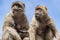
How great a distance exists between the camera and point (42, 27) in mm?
12141

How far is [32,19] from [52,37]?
1033 mm

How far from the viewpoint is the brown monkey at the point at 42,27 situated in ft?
39.3

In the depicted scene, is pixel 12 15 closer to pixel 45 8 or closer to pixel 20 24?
pixel 20 24

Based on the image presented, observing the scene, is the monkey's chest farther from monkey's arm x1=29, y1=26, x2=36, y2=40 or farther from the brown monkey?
monkey's arm x1=29, y1=26, x2=36, y2=40

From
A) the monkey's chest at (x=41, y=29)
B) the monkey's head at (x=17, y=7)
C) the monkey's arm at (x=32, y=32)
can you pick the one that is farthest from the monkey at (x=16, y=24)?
the monkey's chest at (x=41, y=29)

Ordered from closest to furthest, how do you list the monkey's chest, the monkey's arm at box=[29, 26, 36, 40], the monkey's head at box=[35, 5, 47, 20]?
the monkey's head at box=[35, 5, 47, 20] → the monkey's arm at box=[29, 26, 36, 40] → the monkey's chest

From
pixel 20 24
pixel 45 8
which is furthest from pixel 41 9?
pixel 20 24

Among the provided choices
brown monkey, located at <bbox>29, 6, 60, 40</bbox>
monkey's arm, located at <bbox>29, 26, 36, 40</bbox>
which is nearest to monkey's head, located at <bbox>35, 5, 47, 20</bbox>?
brown monkey, located at <bbox>29, 6, 60, 40</bbox>

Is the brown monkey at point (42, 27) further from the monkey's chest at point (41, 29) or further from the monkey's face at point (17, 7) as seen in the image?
the monkey's face at point (17, 7)

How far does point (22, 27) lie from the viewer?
487 inches

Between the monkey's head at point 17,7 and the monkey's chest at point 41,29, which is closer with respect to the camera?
the monkey's head at point 17,7

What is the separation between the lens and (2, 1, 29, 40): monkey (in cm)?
1167

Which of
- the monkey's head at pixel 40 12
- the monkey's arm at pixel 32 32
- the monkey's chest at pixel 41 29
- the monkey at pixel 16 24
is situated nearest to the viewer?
the monkey at pixel 16 24

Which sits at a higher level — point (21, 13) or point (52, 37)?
point (21, 13)
